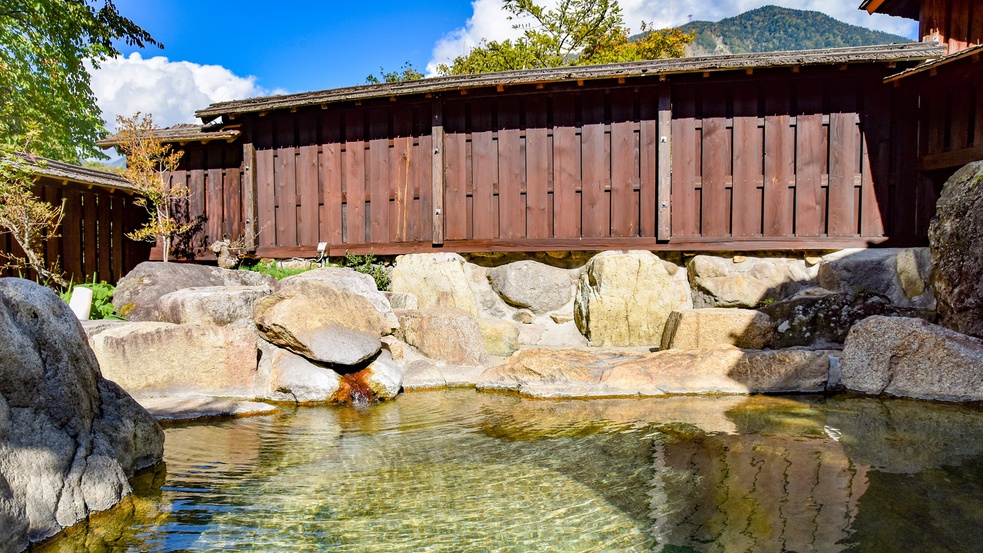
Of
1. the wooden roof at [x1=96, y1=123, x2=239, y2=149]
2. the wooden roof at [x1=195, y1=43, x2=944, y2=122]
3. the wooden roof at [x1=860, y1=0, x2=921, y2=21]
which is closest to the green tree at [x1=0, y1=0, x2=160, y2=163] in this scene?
the wooden roof at [x1=96, y1=123, x2=239, y2=149]

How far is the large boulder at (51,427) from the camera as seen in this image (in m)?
2.90

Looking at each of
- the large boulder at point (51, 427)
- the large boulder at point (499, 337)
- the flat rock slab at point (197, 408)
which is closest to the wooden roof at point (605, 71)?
the large boulder at point (499, 337)

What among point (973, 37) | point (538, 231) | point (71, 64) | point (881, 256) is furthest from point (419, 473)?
point (71, 64)

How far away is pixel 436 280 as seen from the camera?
9.43 metres

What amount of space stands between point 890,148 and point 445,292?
728 centimetres

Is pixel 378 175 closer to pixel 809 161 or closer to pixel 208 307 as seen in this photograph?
pixel 208 307

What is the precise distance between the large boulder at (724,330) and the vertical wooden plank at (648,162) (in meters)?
2.34

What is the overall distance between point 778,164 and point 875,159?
4.58 ft

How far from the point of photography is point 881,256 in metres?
8.29

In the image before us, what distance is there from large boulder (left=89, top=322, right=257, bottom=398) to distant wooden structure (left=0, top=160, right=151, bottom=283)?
488 cm

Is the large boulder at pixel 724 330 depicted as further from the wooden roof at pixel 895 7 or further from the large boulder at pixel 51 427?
the wooden roof at pixel 895 7

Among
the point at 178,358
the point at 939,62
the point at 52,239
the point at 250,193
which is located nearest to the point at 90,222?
the point at 52,239

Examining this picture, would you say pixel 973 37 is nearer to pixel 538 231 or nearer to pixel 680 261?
pixel 680 261

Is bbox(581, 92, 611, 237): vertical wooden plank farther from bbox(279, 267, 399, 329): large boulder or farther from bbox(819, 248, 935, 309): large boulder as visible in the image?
bbox(279, 267, 399, 329): large boulder
